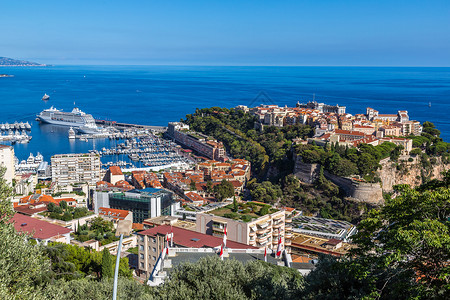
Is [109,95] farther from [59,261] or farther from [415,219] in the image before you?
[415,219]

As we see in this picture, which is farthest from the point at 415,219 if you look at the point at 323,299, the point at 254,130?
the point at 254,130

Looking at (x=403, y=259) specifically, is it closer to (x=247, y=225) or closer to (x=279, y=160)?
(x=247, y=225)

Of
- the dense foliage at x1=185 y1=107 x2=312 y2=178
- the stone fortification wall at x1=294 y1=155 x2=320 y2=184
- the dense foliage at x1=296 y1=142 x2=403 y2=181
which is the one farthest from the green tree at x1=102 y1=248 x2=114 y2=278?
the dense foliage at x1=185 y1=107 x2=312 y2=178

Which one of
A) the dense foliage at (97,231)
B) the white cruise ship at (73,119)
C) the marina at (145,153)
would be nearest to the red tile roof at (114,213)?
the dense foliage at (97,231)

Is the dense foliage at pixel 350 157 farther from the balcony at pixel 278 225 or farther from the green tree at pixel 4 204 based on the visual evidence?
the green tree at pixel 4 204

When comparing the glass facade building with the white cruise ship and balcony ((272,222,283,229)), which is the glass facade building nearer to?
balcony ((272,222,283,229))
